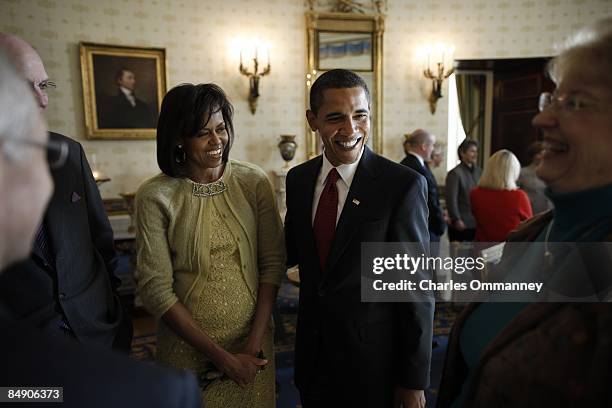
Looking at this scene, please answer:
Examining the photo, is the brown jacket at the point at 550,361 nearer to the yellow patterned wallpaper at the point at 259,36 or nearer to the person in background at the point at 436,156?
the yellow patterned wallpaper at the point at 259,36

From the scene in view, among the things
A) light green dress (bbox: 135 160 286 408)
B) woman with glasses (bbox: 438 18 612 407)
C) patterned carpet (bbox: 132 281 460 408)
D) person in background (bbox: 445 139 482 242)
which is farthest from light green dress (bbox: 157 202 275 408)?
person in background (bbox: 445 139 482 242)

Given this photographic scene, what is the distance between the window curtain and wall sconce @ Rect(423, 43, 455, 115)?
0.88 meters

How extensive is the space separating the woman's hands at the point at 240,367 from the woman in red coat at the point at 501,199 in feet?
8.70

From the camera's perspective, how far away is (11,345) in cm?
54

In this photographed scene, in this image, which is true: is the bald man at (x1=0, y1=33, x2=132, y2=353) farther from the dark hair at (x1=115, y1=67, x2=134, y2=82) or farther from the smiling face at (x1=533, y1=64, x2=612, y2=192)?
the dark hair at (x1=115, y1=67, x2=134, y2=82)

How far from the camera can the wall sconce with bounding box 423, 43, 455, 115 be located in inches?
220

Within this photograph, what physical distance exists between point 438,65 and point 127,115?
397 centimetres

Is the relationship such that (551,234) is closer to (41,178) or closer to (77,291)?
(41,178)

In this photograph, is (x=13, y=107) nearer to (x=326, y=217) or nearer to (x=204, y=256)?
(x=204, y=256)

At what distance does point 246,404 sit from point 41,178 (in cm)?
125

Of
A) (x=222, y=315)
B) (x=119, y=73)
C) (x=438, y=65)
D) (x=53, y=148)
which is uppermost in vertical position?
(x=438, y=65)

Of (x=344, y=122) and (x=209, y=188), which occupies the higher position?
(x=344, y=122)

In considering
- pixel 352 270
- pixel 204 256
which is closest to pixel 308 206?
pixel 352 270

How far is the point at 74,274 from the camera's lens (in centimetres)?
142
